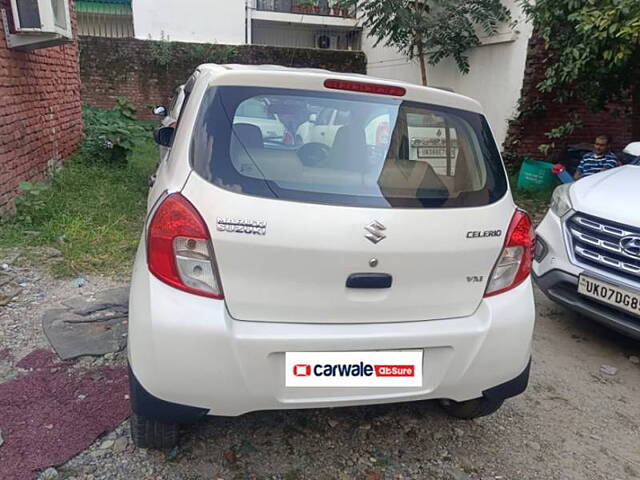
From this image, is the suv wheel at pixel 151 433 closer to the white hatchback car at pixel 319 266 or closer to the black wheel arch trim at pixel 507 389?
the white hatchback car at pixel 319 266

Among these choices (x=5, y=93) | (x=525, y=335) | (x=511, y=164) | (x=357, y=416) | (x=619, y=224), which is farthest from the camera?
(x=511, y=164)

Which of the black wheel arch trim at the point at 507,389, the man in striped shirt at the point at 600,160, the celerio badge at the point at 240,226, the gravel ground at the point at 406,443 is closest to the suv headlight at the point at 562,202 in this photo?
the gravel ground at the point at 406,443

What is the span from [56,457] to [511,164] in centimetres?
850

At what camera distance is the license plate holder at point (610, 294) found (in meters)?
2.92

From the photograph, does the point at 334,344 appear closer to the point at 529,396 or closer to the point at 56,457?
the point at 56,457

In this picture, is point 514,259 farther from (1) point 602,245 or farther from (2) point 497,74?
(2) point 497,74

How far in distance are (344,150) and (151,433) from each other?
140 cm

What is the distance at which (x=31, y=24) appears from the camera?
4.75 metres

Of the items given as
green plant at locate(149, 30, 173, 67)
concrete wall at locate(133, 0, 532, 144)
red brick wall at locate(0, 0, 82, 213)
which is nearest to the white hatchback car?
red brick wall at locate(0, 0, 82, 213)

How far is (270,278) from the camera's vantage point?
5.77 feet

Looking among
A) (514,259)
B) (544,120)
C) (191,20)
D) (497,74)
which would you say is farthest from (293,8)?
(514,259)

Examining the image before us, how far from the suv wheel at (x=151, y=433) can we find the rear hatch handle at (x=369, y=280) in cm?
94

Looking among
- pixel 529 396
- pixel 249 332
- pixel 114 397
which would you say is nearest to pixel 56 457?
pixel 114 397

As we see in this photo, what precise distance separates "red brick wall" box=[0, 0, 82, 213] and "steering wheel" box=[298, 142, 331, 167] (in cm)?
381
